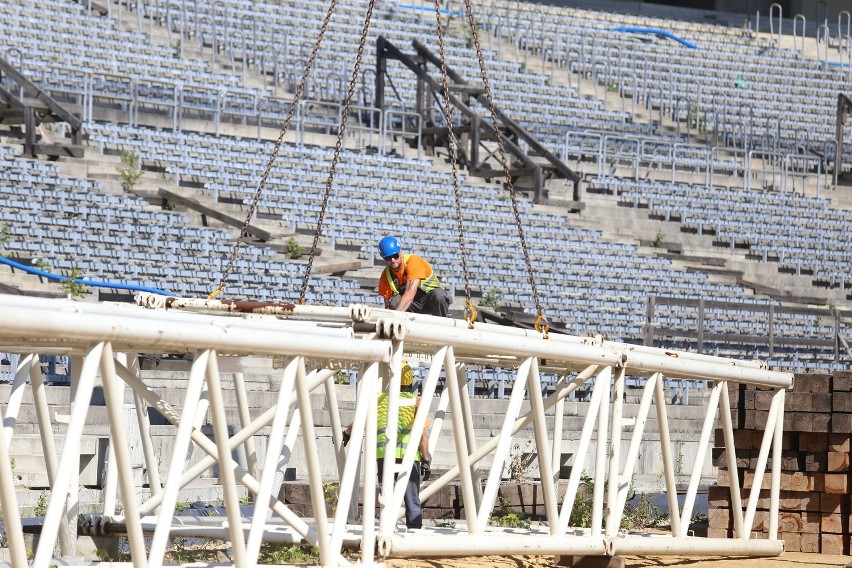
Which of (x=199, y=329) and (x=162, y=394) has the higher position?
(x=199, y=329)

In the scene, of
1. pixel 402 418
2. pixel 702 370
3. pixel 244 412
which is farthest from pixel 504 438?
pixel 702 370

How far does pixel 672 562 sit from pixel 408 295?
2540mm

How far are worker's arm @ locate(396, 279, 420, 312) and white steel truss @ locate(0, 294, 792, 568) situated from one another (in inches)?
15.7

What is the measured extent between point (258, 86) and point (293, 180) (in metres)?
5.82

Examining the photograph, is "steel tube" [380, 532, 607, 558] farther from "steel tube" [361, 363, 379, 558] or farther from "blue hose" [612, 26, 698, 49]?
"blue hose" [612, 26, 698, 49]

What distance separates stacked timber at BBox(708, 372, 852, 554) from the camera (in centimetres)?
1050

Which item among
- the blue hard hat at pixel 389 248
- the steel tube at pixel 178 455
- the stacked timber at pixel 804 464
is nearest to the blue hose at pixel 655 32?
the stacked timber at pixel 804 464

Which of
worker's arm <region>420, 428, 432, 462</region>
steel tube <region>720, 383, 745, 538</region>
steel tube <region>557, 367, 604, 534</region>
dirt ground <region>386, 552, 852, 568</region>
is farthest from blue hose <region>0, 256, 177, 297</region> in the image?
steel tube <region>557, 367, 604, 534</region>

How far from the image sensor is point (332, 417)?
866 centimetres

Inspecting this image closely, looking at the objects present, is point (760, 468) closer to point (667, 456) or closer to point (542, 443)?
point (667, 456)

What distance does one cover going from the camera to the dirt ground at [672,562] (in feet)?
29.0

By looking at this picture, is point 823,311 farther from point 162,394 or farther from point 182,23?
point 182,23

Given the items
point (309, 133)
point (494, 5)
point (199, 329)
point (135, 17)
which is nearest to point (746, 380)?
point (199, 329)

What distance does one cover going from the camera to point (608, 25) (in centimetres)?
3838
